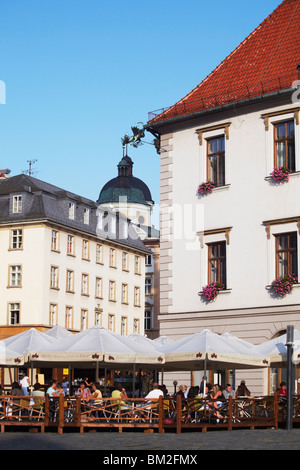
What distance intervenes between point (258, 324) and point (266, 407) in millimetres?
6292

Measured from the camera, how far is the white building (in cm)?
3034

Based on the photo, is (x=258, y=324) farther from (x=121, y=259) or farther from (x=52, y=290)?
(x=121, y=259)

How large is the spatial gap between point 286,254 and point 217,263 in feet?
9.91

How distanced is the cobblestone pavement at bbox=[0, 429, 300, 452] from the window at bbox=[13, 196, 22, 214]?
5141cm

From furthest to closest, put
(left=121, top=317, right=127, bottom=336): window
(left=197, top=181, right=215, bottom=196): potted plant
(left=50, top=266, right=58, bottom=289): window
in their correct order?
(left=121, top=317, right=127, bottom=336): window < (left=50, top=266, right=58, bottom=289): window < (left=197, top=181, right=215, bottom=196): potted plant

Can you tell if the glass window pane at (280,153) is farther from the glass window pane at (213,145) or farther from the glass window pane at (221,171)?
the glass window pane at (213,145)

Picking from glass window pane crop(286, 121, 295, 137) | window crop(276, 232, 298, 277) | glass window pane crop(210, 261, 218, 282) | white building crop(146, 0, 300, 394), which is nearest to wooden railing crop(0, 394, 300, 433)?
white building crop(146, 0, 300, 394)

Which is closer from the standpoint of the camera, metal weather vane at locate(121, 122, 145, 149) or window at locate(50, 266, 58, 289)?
metal weather vane at locate(121, 122, 145, 149)

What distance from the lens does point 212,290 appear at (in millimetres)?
31625

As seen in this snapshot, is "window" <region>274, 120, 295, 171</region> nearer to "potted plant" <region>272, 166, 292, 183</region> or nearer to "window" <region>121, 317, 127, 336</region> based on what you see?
"potted plant" <region>272, 166, 292, 183</region>

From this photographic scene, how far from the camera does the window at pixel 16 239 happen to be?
227ft
